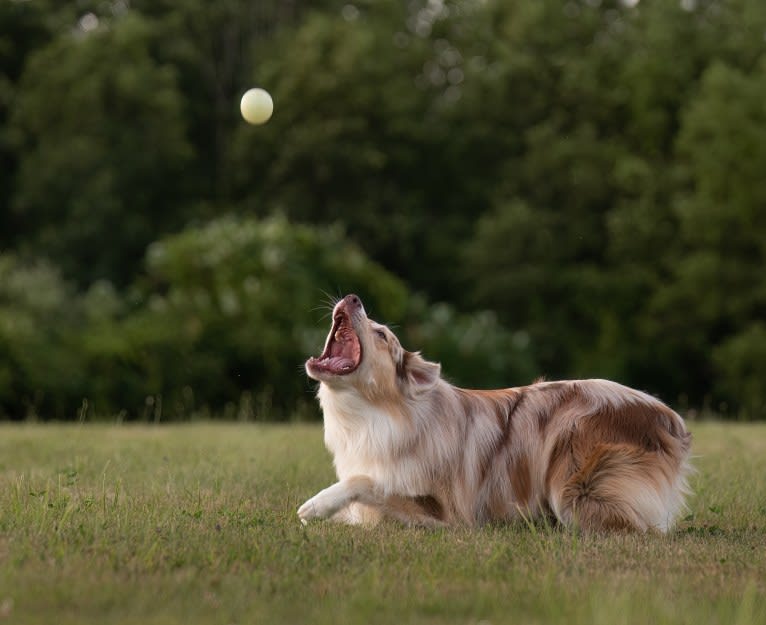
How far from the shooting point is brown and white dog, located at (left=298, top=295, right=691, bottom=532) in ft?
24.0

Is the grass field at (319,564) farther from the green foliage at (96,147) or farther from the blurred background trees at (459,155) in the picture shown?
the green foliage at (96,147)

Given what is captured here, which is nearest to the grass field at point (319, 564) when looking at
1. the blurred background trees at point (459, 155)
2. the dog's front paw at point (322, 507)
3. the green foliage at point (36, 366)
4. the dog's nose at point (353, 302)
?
the dog's front paw at point (322, 507)

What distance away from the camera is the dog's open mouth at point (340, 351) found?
7.39 meters

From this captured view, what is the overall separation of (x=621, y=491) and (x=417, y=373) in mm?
1492

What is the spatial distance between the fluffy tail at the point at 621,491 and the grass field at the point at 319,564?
21 cm

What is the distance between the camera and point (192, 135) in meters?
36.6

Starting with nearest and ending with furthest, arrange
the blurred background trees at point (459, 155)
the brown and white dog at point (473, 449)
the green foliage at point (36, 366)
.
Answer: the brown and white dog at point (473, 449) < the green foliage at point (36, 366) < the blurred background trees at point (459, 155)

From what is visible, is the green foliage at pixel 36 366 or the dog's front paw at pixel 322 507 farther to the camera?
the green foliage at pixel 36 366

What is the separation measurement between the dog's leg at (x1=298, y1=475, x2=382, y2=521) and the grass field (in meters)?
0.16

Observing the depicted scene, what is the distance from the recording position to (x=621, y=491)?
284 inches

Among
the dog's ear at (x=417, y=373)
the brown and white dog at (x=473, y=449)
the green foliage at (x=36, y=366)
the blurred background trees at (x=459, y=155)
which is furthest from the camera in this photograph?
the blurred background trees at (x=459, y=155)

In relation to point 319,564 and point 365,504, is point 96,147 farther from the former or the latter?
point 319,564

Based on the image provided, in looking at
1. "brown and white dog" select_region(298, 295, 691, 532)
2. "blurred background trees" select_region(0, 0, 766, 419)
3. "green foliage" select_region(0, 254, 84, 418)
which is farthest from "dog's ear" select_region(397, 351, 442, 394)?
"blurred background trees" select_region(0, 0, 766, 419)

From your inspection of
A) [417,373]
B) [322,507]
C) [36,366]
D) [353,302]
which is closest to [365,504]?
[322,507]
